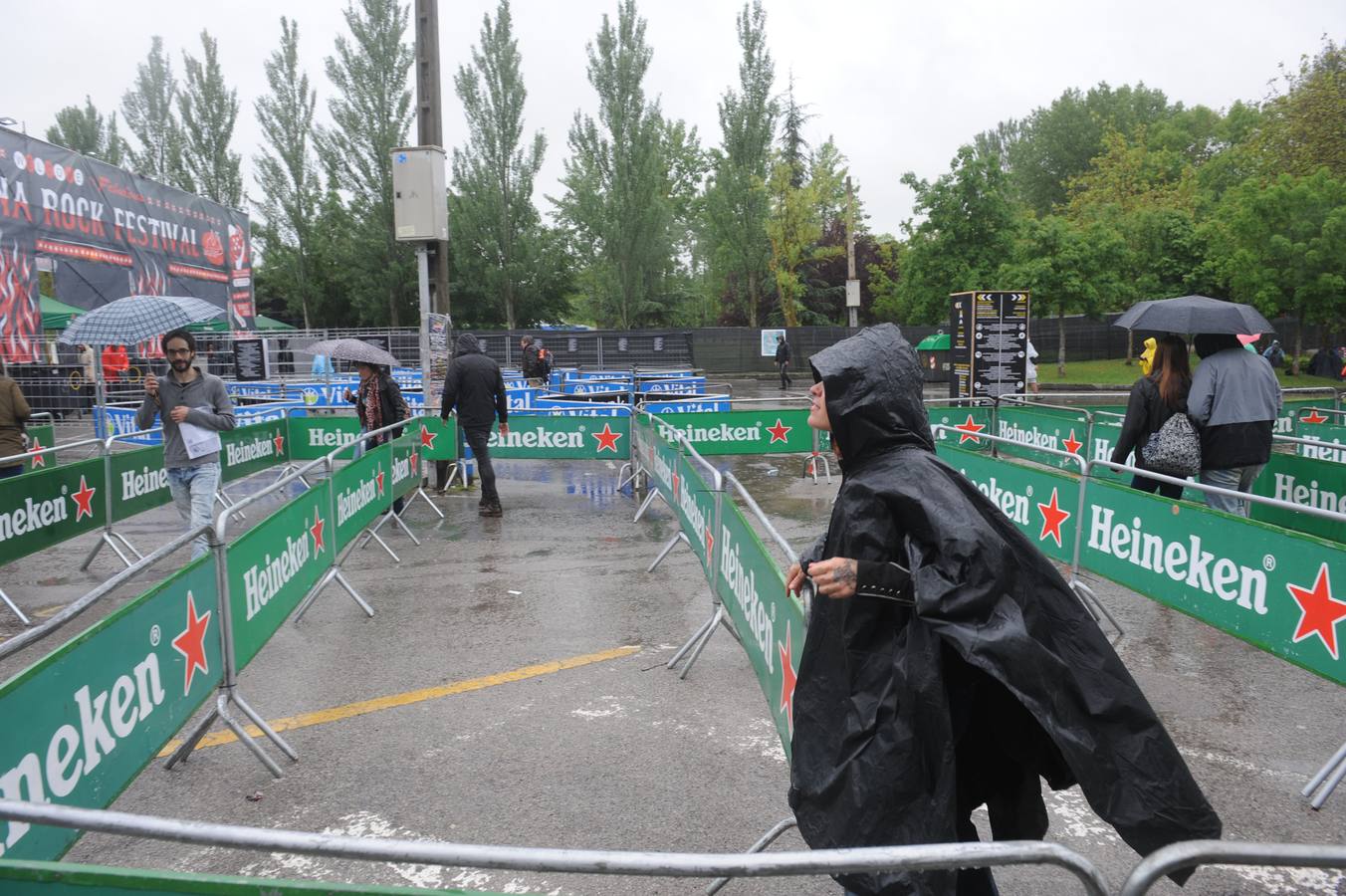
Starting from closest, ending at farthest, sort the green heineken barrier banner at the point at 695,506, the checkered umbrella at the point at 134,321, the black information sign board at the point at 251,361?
the green heineken barrier banner at the point at 695,506
the checkered umbrella at the point at 134,321
the black information sign board at the point at 251,361

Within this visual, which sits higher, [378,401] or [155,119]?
[155,119]

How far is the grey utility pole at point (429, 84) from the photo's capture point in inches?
469

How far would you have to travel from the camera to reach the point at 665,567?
830cm

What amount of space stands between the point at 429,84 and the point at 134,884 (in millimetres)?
11917

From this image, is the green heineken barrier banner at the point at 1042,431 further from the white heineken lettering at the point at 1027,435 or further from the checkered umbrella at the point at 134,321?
the checkered umbrella at the point at 134,321

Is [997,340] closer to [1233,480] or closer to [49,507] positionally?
[1233,480]

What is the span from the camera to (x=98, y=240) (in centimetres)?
2488

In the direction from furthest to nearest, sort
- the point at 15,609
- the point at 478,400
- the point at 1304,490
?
the point at 478,400
the point at 1304,490
the point at 15,609

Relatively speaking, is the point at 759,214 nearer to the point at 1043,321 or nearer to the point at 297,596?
the point at 1043,321

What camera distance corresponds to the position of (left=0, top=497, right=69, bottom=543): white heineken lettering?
6488 millimetres

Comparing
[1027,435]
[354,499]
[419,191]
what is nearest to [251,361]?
[419,191]

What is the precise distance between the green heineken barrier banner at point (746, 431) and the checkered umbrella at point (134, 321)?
552 centimetres

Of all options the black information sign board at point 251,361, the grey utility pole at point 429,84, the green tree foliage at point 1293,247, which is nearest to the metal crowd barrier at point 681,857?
the grey utility pole at point 429,84

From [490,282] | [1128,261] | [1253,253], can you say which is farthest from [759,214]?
[1253,253]
